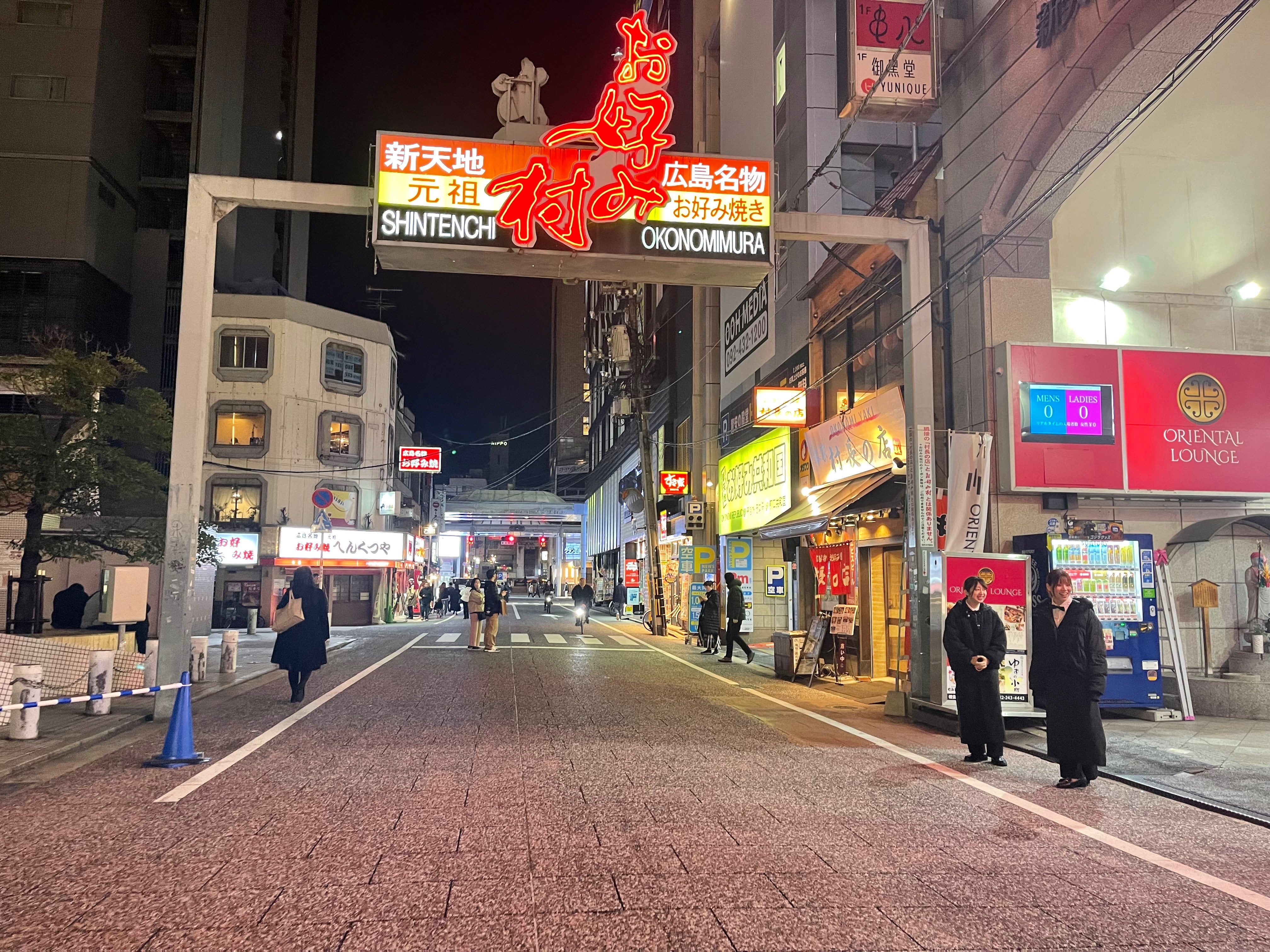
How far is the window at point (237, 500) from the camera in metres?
37.8

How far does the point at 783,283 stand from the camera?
24.1 meters

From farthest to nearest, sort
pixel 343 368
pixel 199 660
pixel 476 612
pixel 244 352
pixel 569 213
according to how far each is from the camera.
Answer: pixel 343 368, pixel 244 352, pixel 476 612, pixel 199 660, pixel 569 213

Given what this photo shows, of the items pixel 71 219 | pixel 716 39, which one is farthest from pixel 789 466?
pixel 71 219

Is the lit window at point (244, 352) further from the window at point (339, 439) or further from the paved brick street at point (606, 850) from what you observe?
the paved brick street at point (606, 850)

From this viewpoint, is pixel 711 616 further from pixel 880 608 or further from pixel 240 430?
pixel 240 430

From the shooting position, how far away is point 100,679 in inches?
436

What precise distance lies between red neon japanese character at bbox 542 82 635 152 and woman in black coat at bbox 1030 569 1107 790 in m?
7.10

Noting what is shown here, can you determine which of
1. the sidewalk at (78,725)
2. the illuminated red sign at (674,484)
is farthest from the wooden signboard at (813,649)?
the illuminated red sign at (674,484)

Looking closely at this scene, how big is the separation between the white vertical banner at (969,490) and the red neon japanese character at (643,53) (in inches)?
242

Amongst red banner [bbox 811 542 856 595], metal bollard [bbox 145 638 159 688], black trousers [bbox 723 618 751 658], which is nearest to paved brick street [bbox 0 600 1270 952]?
metal bollard [bbox 145 638 159 688]

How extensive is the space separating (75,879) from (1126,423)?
1272cm

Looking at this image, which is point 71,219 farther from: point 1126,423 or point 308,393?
point 1126,423

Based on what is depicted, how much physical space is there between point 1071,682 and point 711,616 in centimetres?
1428

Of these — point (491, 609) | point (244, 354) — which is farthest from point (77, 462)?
point (244, 354)
